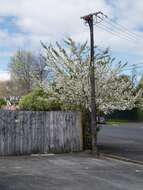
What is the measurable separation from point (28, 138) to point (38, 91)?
7.42 m

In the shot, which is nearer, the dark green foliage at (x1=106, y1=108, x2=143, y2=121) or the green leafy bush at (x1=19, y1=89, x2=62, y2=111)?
the green leafy bush at (x1=19, y1=89, x2=62, y2=111)

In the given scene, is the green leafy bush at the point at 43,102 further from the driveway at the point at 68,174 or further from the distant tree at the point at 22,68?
the distant tree at the point at 22,68

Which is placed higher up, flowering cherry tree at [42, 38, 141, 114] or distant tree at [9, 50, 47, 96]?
distant tree at [9, 50, 47, 96]

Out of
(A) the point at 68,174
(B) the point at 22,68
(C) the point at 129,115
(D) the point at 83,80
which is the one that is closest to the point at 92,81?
(D) the point at 83,80

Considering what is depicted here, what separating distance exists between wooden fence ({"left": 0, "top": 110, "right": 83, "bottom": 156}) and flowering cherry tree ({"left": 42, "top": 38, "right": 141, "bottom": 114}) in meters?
1.42

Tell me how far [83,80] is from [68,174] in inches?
334

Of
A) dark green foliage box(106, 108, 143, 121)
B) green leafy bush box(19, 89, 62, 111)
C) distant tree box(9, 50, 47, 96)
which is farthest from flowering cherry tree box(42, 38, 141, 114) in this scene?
distant tree box(9, 50, 47, 96)

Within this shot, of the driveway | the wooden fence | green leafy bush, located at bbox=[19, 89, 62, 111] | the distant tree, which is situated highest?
the distant tree

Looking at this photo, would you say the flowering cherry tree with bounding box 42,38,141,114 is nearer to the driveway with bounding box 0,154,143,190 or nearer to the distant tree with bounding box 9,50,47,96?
the driveway with bounding box 0,154,143,190

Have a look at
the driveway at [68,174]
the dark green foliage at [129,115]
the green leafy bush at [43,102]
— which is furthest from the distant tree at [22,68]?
the driveway at [68,174]

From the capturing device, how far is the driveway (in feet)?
38.5

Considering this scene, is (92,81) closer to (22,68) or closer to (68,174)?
(68,174)

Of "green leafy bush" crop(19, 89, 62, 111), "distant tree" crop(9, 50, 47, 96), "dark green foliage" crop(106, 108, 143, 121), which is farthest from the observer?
"distant tree" crop(9, 50, 47, 96)

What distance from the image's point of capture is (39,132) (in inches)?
772
